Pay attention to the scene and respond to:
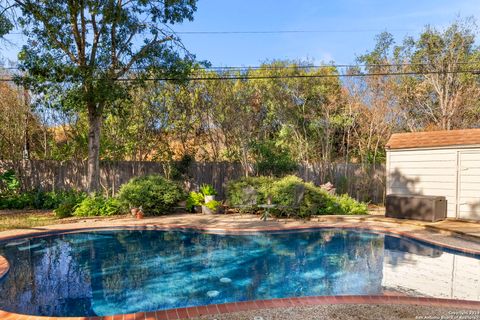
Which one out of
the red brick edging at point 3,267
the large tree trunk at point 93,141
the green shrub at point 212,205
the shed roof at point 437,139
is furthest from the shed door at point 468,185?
the large tree trunk at point 93,141

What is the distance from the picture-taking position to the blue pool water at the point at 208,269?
486cm

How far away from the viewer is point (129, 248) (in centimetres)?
787

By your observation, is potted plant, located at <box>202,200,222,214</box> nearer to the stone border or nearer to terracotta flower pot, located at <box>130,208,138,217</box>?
terracotta flower pot, located at <box>130,208,138,217</box>

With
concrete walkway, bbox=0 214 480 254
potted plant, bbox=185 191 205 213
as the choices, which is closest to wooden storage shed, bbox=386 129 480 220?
concrete walkway, bbox=0 214 480 254

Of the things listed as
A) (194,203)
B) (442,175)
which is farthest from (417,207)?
(194,203)

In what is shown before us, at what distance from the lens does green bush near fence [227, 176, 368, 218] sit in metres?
10.9

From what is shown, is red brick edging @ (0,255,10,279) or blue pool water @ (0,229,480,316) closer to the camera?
blue pool water @ (0,229,480,316)

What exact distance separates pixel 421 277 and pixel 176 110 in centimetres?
1161

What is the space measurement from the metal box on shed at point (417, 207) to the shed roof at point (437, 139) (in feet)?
5.82

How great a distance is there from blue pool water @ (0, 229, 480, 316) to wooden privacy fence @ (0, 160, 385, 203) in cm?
572

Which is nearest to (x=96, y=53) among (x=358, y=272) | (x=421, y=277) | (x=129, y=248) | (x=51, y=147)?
(x=51, y=147)

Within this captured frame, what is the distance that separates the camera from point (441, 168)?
10602 mm

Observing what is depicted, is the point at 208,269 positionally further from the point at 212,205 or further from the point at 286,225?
the point at 212,205

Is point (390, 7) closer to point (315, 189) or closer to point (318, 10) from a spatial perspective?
point (318, 10)
